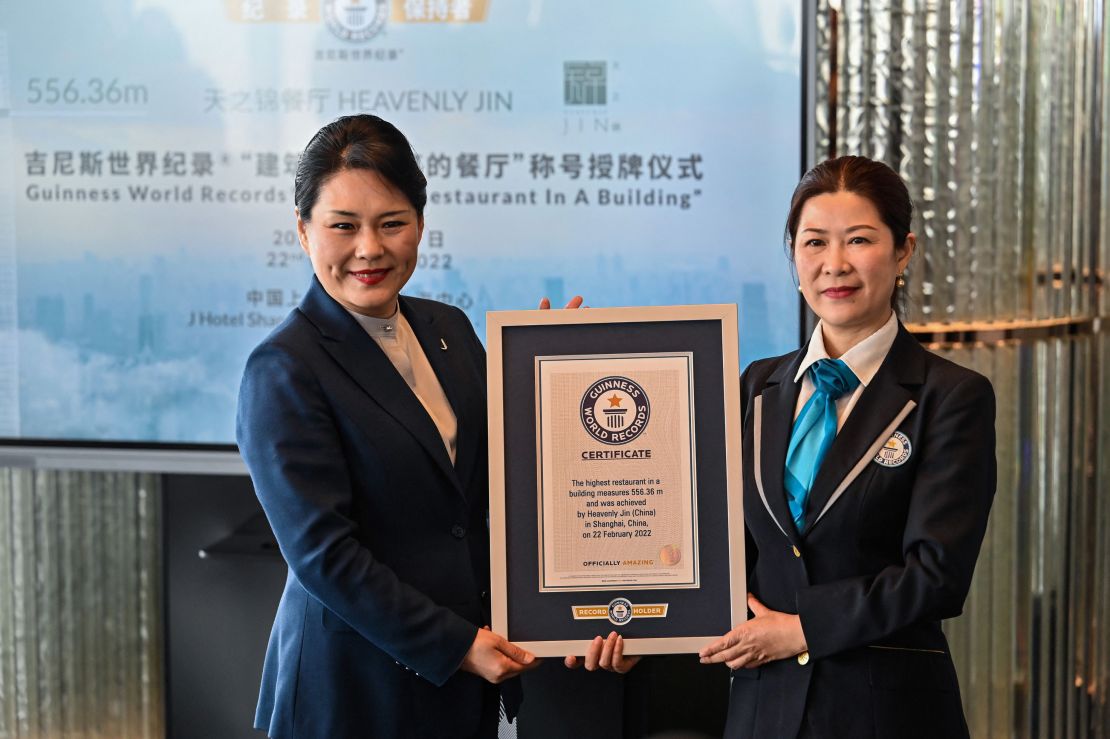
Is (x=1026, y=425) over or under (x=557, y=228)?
under

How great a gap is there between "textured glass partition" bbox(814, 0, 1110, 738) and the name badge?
1.24 meters

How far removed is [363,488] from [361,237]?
1.25 ft

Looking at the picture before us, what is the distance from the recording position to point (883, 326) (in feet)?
5.58

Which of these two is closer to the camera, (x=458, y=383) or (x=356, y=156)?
(x=356, y=156)

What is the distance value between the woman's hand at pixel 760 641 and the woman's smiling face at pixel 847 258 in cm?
45

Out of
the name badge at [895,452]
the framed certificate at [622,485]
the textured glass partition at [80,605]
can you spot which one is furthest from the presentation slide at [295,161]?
the name badge at [895,452]

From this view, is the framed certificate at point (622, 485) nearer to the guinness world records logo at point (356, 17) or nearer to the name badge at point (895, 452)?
the name badge at point (895, 452)

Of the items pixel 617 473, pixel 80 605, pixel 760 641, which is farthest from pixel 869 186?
pixel 80 605

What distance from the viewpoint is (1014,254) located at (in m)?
2.79

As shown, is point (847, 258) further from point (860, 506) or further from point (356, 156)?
point (356, 156)

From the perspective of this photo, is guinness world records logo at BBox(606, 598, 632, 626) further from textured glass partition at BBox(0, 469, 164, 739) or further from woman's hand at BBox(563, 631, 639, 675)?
textured glass partition at BBox(0, 469, 164, 739)

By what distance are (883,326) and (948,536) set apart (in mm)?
333

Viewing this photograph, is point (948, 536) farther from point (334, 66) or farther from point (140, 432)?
point (140, 432)

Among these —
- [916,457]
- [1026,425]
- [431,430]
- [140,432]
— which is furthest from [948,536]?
[140,432]
